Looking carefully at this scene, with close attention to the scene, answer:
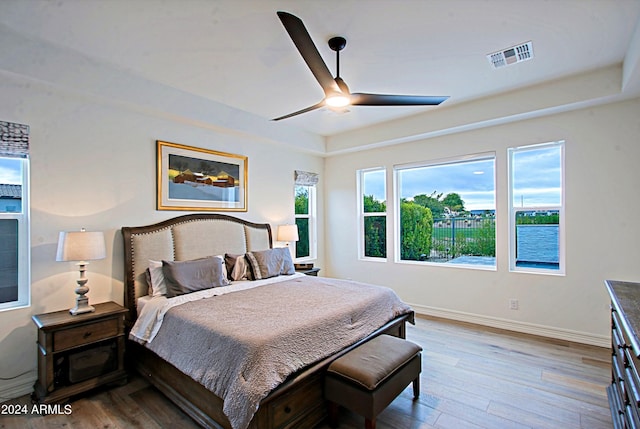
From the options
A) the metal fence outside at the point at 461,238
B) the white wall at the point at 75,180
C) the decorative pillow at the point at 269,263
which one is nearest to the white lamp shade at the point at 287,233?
the decorative pillow at the point at 269,263

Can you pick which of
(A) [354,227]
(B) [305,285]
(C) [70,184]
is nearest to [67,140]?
(C) [70,184]

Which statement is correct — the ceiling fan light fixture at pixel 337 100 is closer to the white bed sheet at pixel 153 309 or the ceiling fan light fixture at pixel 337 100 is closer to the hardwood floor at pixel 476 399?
the white bed sheet at pixel 153 309

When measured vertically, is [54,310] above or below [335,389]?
above

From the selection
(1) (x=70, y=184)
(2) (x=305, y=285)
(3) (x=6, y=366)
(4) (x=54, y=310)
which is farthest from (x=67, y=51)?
(2) (x=305, y=285)

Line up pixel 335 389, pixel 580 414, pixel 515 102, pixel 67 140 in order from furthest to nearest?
pixel 515 102
pixel 67 140
pixel 580 414
pixel 335 389

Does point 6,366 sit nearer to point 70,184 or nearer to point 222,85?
point 70,184

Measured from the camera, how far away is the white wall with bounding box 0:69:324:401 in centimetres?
269

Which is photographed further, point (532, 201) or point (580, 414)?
point (532, 201)

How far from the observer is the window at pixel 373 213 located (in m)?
5.33

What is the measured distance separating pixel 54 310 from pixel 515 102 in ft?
16.9

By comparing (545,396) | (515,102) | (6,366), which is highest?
(515,102)

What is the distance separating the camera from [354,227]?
5570mm

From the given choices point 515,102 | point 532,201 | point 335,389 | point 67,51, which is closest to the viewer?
point 335,389

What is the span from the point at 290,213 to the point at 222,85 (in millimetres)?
2331
